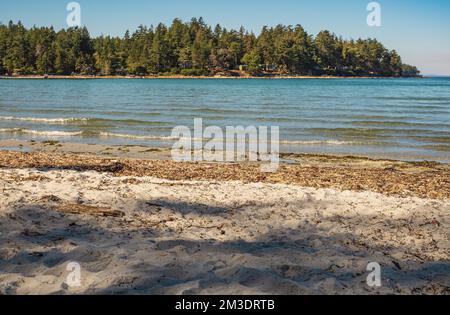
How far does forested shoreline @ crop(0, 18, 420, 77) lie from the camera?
147 m

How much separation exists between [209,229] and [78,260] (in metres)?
2.12

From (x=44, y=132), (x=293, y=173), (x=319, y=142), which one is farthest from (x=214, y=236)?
(x=44, y=132)

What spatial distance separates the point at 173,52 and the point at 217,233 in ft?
518

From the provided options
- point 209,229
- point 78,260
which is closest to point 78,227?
point 78,260

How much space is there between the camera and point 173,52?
521ft

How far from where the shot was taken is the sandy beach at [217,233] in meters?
4.98

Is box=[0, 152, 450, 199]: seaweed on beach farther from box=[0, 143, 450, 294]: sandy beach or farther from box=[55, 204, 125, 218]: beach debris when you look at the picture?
box=[55, 204, 125, 218]: beach debris

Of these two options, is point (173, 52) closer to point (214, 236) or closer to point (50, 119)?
point (50, 119)

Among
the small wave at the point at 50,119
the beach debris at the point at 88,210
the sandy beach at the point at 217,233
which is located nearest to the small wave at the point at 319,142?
the sandy beach at the point at 217,233

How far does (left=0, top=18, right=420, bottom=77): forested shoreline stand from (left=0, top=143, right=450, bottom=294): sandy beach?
464 feet

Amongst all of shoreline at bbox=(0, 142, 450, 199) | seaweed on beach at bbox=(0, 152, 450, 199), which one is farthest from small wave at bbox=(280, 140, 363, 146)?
seaweed on beach at bbox=(0, 152, 450, 199)

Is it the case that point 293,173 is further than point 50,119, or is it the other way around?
point 50,119
